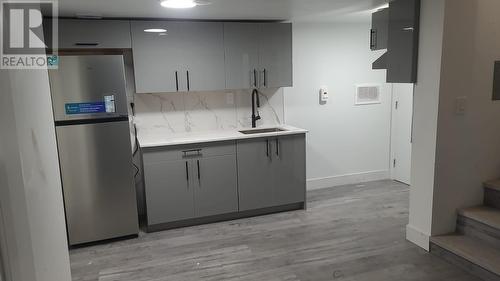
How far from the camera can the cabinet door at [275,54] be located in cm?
396

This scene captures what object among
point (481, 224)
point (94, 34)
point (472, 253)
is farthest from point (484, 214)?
point (94, 34)

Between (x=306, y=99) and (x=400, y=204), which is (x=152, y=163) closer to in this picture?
(x=306, y=99)

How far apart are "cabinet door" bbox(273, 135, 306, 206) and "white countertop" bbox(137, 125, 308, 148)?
4.6 inches

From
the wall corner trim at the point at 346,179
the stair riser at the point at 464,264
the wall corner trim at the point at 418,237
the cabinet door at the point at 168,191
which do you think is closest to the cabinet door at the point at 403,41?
the wall corner trim at the point at 418,237

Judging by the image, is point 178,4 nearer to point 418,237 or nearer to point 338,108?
point 338,108

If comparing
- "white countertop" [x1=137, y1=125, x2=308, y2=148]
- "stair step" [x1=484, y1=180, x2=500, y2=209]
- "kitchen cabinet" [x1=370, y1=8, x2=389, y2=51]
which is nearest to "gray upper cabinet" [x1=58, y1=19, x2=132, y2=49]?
"white countertop" [x1=137, y1=125, x2=308, y2=148]

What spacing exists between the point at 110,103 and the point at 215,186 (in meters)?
1.33

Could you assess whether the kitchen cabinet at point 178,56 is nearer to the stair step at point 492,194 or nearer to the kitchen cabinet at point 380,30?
the kitchen cabinet at point 380,30

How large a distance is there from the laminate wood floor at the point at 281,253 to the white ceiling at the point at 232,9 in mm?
2144

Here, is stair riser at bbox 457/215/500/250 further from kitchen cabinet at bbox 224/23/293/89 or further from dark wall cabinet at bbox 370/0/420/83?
kitchen cabinet at bbox 224/23/293/89

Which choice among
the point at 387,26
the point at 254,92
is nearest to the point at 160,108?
the point at 254,92

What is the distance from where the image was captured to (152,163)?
→ 3.50 meters

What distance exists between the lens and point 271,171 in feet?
12.9

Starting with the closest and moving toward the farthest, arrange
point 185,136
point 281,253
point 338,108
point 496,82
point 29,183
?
point 29,183 < point 496,82 < point 281,253 < point 185,136 < point 338,108
